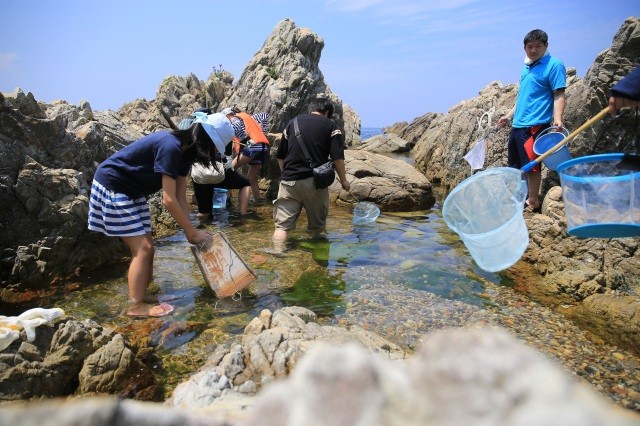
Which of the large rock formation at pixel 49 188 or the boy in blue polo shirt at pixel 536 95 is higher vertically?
the boy in blue polo shirt at pixel 536 95

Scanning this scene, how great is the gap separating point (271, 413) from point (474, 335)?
53 centimetres

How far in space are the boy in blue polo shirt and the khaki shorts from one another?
294cm

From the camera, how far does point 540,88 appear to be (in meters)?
5.96


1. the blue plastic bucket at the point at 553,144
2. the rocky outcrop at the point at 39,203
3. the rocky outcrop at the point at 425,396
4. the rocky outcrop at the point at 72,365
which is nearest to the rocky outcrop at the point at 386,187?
the blue plastic bucket at the point at 553,144

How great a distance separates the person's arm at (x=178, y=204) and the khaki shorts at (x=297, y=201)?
225 cm

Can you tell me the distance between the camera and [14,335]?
2932 millimetres

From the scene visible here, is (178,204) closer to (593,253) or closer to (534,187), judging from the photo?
(593,253)

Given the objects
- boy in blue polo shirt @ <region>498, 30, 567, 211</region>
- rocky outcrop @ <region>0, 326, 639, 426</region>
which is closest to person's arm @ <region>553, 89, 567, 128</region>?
boy in blue polo shirt @ <region>498, 30, 567, 211</region>

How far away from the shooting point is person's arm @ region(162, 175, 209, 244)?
4.13m

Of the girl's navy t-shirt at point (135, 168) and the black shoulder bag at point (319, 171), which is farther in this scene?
the black shoulder bag at point (319, 171)

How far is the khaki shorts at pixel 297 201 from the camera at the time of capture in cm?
678

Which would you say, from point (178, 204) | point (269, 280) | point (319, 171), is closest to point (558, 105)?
→ point (319, 171)

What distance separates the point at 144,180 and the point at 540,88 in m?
5.18

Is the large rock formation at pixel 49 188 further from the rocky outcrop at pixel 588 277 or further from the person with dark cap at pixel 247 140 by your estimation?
the rocky outcrop at pixel 588 277
